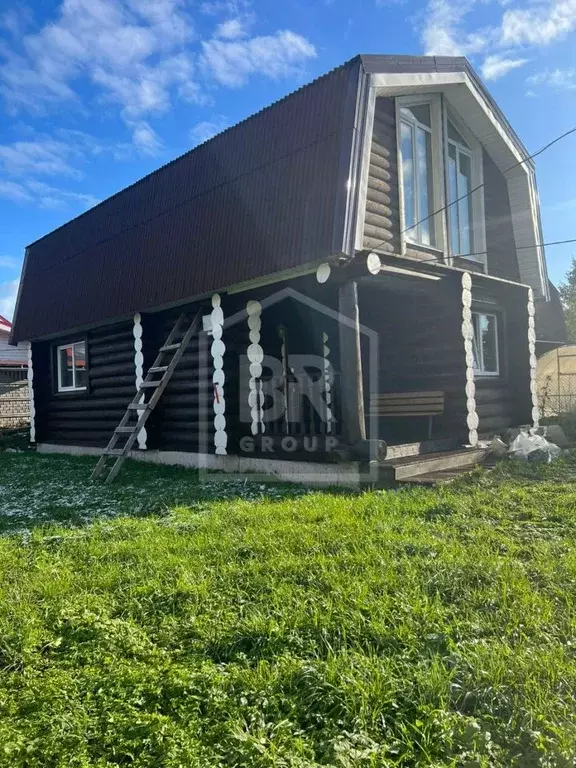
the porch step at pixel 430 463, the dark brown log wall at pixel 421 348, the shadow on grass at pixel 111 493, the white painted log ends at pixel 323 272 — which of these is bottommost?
the shadow on grass at pixel 111 493

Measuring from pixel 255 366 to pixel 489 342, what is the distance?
16.5ft

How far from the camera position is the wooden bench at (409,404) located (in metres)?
8.18

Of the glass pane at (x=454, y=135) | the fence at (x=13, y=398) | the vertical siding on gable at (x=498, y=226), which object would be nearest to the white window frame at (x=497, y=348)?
the vertical siding on gable at (x=498, y=226)

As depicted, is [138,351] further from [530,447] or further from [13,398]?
[13,398]

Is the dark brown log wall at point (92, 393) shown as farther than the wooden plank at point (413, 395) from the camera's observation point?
Yes

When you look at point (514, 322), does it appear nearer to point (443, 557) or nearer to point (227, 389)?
point (227, 389)

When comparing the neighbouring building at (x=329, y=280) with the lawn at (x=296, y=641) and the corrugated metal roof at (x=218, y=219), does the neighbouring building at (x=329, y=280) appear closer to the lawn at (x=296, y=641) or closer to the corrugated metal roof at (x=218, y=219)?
the corrugated metal roof at (x=218, y=219)

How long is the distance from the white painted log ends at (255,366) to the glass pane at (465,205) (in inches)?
156

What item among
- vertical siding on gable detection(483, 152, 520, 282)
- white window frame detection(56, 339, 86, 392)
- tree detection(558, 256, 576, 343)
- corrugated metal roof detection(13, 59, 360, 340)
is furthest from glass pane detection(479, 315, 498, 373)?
tree detection(558, 256, 576, 343)

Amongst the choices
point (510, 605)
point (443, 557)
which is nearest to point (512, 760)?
point (510, 605)

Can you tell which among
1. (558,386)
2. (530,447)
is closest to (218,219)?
(530,447)

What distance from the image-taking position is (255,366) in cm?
805

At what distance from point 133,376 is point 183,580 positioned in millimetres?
7378

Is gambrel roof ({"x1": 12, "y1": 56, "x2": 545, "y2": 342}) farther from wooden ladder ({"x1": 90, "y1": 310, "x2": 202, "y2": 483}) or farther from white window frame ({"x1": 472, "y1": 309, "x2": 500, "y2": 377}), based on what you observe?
white window frame ({"x1": 472, "y1": 309, "x2": 500, "y2": 377})
